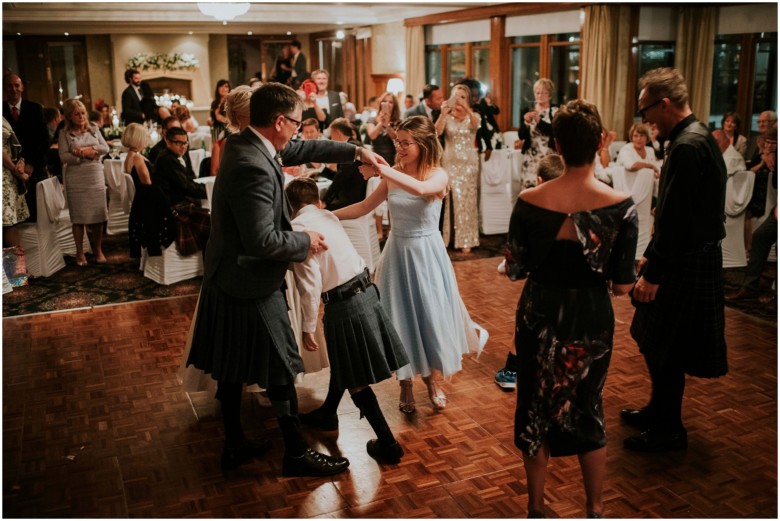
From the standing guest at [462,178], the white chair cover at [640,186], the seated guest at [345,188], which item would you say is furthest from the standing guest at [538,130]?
the seated guest at [345,188]

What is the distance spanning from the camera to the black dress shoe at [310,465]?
3020 millimetres

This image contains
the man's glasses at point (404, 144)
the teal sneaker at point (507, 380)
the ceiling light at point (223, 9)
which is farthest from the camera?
the ceiling light at point (223, 9)

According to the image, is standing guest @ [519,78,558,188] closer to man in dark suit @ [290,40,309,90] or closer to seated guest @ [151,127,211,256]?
seated guest @ [151,127,211,256]

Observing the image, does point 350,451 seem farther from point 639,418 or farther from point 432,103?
point 432,103

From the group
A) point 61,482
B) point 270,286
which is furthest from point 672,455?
point 61,482

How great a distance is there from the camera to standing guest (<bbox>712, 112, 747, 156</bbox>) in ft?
21.4

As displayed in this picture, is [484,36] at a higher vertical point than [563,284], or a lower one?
higher

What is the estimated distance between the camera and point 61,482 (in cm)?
300

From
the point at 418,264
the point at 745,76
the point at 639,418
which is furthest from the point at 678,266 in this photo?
the point at 745,76

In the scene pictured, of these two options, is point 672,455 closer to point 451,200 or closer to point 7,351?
point 7,351

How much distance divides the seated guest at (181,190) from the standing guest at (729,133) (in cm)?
422

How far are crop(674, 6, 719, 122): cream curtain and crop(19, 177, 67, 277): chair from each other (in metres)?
7.60

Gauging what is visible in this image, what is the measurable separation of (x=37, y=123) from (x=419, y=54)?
953cm

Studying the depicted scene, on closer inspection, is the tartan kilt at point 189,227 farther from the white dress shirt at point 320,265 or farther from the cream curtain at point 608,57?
the cream curtain at point 608,57
